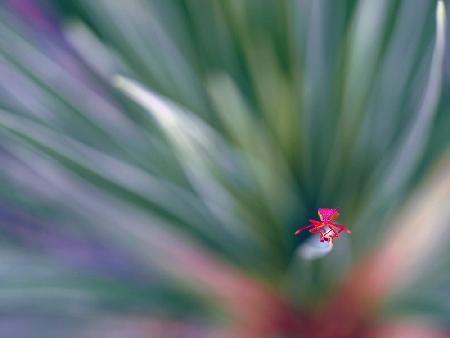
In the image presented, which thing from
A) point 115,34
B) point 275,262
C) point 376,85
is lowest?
point 275,262

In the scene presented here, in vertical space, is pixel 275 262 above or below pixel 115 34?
below

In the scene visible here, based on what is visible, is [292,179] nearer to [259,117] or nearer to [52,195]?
[259,117]

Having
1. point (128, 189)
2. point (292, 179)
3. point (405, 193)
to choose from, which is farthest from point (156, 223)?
point (405, 193)

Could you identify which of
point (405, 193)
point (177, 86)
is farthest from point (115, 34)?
point (405, 193)

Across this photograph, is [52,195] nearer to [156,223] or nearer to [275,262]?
[156,223]

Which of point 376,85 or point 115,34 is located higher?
point 115,34
